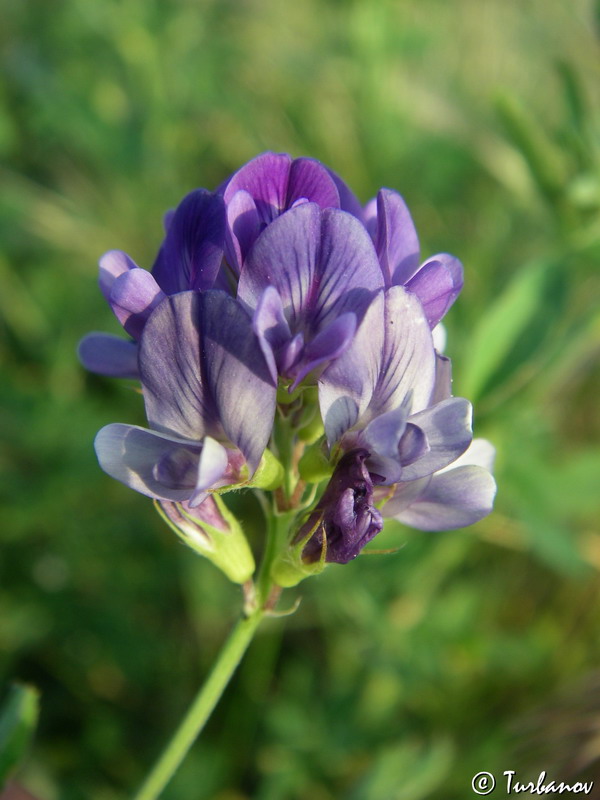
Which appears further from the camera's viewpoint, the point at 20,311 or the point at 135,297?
the point at 20,311

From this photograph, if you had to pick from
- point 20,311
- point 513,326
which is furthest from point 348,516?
point 20,311

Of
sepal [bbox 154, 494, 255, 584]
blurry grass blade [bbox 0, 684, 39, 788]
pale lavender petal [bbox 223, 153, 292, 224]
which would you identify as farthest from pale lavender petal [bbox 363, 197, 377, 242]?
blurry grass blade [bbox 0, 684, 39, 788]

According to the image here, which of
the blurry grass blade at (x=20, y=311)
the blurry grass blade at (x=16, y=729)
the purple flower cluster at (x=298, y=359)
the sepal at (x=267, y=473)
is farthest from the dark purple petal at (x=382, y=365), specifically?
the blurry grass blade at (x=20, y=311)

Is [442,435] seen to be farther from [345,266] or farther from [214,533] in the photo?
[214,533]

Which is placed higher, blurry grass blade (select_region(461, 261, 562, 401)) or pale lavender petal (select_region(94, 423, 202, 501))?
pale lavender petal (select_region(94, 423, 202, 501))

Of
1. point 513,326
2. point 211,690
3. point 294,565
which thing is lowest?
point 513,326

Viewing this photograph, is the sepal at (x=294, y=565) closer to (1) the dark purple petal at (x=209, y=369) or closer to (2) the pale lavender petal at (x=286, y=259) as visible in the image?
(1) the dark purple petal at (x=209, y=369)

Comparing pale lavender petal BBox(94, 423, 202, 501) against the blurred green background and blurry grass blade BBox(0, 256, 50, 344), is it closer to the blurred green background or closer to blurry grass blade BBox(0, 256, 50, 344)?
the blurred green background
